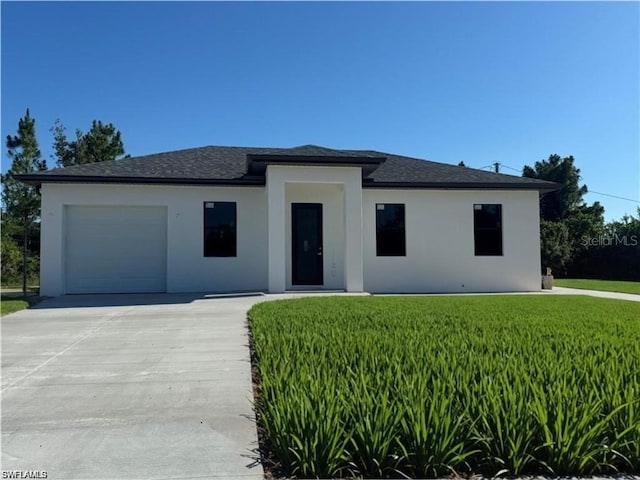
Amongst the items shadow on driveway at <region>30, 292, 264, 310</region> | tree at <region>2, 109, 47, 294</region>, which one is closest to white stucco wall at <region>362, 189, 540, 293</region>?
shadow on driveway at <region>30, 292, 264, 310</region>

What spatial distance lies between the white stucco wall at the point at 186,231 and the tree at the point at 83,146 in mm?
17620

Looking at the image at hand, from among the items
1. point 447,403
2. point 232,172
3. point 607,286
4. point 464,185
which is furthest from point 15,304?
point 607,286

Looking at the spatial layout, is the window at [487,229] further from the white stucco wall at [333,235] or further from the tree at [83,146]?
the tree at [83,146]

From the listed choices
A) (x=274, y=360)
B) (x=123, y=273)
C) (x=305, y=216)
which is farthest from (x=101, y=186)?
(x=274, y=360)

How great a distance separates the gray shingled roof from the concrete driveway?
248 inches

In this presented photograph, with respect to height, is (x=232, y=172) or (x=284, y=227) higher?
(x=232, y=172)

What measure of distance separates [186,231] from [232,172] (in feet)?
8.24

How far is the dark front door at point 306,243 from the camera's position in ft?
51.4

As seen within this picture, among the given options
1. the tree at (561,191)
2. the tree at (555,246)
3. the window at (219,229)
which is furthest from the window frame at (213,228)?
the tree at (561,191)

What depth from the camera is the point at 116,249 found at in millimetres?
15055

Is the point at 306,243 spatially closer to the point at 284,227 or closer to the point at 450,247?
the point at 284,227

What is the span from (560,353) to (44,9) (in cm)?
1338

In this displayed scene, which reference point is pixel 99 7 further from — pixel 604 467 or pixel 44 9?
pixel 604 467

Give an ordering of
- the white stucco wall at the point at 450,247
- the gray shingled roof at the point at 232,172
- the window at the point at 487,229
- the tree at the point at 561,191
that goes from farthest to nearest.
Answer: the tree at the point at 561,191 → the window at the point at 487,229 → the white stucco wall at the point at 450,247 → the gray shingled roof at the point at 232,172
